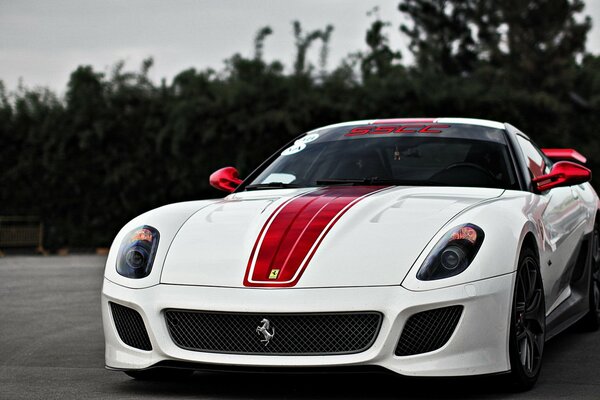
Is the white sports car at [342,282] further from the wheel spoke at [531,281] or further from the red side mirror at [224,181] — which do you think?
the red side mirror at [224,181]

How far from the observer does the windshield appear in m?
6.20

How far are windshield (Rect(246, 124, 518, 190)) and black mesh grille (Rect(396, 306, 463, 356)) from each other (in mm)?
1421

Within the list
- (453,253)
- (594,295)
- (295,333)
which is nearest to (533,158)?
(594,295)

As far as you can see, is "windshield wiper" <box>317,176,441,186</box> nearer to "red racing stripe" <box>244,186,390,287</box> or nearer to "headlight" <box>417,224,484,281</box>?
"red racing stripe" <box>244,186,390,287</box>

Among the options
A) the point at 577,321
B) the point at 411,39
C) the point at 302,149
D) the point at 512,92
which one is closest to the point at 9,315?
the point at 302,149

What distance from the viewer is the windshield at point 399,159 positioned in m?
6.20

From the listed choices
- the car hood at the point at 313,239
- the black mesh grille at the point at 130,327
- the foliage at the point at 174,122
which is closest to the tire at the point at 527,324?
the car hood at the point at 313,239

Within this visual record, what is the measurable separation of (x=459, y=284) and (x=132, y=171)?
1716 centimetres

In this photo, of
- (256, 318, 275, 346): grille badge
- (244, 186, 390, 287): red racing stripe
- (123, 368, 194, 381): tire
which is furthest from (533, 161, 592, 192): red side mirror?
(123, 368, 194, 381): tire

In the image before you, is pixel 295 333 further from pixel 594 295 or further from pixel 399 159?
pixel 594 295

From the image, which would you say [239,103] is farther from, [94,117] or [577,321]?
[577,321]

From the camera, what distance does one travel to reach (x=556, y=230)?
6.31 meters

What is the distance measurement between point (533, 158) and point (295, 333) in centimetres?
287

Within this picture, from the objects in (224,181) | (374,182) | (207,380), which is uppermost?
(374,182)
